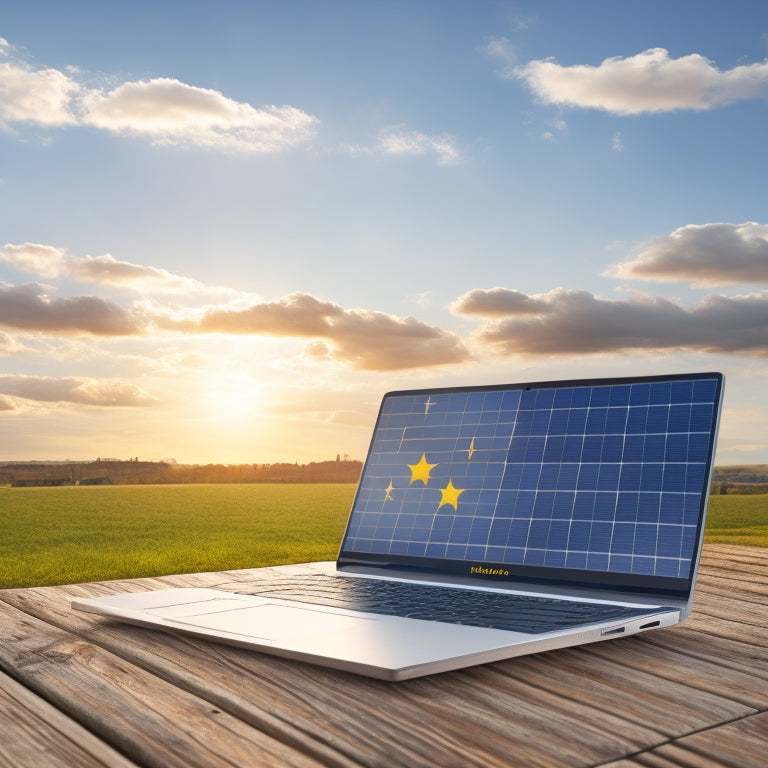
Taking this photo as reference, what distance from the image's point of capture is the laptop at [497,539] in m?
2.19

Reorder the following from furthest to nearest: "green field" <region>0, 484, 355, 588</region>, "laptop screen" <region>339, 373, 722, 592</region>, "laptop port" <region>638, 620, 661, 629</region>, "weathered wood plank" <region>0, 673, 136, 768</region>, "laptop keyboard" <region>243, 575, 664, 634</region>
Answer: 1. "green field" <region>0, 484, 355, 588</region>
2. "laptop screen" <region>339, 373, 722, 592</region>
3. "laptop port" <region>638, 620, 661, 629</region>
4. "laptop keyboard" <region>243, 575, 664, 634</region>
5. "weathered wood plank" <region>0, 673, 136, 768</region>

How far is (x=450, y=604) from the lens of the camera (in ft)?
8.75

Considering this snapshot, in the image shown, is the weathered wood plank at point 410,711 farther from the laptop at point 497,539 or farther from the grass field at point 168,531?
the grass field at point 168,531

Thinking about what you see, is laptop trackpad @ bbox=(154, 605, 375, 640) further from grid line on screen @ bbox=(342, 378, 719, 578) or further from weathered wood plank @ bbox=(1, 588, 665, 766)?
grid line on screen @ bbox=(342, 378, 719, 578)

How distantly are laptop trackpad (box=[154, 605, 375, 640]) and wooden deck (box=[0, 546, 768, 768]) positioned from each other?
0.06 m

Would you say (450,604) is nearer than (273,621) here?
No

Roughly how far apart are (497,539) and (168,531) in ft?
44.5

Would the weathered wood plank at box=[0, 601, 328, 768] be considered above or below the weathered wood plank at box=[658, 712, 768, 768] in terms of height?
below

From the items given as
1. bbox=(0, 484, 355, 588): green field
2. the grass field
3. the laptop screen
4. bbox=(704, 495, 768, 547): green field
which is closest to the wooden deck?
the laptop screen

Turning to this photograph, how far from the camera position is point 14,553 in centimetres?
1237

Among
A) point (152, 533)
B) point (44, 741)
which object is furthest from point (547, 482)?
point (152, 533)

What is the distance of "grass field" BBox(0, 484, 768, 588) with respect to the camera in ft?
27.3

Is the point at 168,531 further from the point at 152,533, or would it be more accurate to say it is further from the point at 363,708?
A: the point at 363,708

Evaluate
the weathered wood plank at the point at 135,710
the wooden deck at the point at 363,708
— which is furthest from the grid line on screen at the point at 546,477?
the weathered wood plank at the point at 135,710
